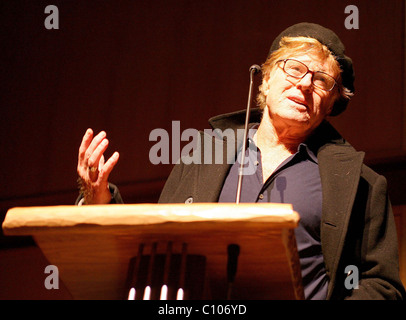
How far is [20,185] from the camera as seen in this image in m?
2.91

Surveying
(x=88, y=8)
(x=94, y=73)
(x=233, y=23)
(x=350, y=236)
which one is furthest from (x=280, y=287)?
(x=88, y=8)

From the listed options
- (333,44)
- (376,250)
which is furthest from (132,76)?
(376,250)

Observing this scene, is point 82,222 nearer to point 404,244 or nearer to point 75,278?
point 75,278

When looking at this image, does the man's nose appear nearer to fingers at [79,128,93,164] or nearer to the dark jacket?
the dark jacket

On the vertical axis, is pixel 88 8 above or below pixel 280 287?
above

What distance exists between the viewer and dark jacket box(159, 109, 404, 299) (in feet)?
4.50

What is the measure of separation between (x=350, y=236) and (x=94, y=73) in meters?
1.91

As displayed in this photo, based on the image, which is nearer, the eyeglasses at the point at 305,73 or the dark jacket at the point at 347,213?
the dark jacket at the point at 347,213

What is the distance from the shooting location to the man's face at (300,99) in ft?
5.44

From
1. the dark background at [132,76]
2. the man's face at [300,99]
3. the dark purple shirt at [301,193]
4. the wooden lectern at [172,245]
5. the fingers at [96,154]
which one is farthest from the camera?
the dark background at [132,76]

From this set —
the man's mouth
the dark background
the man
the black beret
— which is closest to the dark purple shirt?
the man

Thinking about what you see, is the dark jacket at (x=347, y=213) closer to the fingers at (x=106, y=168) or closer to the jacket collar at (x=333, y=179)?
the jacket collar at (x=333, y=179)

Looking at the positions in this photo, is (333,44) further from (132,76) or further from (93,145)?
(132,76)

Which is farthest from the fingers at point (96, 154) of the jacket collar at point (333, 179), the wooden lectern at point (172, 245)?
the jacket collar at point (333, 179)
